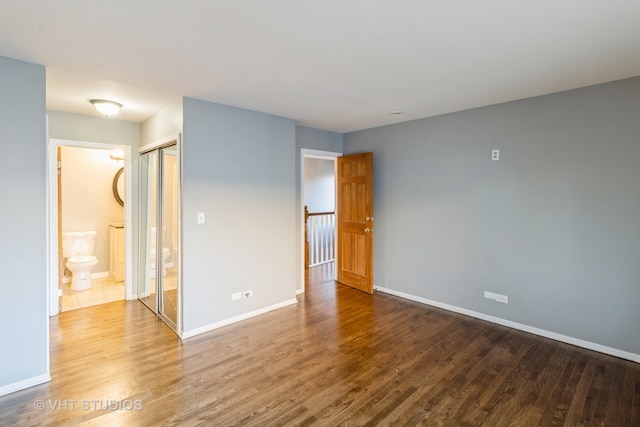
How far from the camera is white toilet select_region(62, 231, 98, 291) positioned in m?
4.73

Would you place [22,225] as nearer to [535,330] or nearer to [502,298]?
[502,298]

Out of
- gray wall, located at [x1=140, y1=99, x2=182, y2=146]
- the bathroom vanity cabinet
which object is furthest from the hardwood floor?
gray wall, located at [x1=140, y1=99, x2=182, y2=146]

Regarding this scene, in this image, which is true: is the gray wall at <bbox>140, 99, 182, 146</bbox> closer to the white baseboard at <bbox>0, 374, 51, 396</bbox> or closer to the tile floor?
the tile floor

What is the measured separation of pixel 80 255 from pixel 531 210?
632cm

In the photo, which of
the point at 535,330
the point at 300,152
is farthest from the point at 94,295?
the point at 535,330

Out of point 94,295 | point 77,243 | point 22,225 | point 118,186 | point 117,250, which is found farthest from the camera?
point 118,186

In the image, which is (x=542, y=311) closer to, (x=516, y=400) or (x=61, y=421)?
(x=516, y=400)

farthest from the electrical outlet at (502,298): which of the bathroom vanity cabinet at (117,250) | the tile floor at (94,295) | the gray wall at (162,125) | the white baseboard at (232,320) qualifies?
the bathroom vanity cabinet at (117,250)

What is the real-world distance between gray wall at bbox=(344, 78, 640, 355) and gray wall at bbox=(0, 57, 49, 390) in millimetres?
3896

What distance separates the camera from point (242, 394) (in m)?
2.35

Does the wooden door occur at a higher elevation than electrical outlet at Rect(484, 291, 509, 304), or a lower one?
higher

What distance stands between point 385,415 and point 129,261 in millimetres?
3862

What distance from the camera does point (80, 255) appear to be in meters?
5.06

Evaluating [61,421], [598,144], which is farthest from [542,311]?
[61,421]
